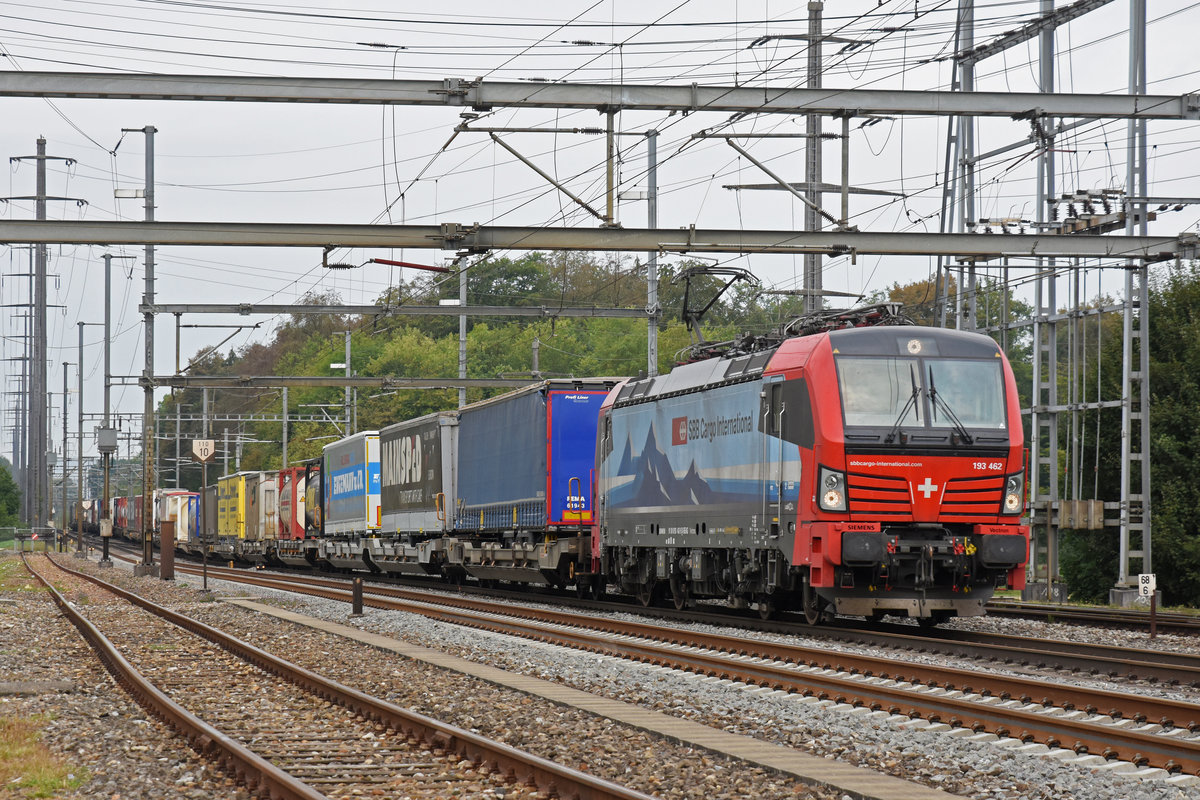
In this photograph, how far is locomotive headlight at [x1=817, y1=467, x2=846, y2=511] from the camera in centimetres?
1636

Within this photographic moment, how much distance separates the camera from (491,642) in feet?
58.3

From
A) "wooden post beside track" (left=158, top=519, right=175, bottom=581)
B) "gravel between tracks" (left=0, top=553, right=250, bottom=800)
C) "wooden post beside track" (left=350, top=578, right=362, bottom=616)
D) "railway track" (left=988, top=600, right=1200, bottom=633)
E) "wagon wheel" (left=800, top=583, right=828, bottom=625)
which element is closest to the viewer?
"gravel between tracks" (left=0, top=553, right=250, bottom=800)

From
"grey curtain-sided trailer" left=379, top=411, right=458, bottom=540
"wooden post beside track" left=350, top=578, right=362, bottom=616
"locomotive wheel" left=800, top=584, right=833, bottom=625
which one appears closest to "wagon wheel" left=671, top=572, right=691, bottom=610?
"locomotive wheel" left=800, top=584, right=833, bottom=625

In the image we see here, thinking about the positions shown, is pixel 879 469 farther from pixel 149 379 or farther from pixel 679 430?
pixel 149 379

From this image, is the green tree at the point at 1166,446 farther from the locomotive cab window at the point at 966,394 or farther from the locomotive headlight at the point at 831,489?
the locomotive headlight at the point at 831,489

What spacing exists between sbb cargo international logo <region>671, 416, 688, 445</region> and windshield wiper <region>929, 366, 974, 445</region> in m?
4.67

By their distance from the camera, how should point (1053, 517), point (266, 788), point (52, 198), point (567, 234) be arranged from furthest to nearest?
point (52, 198)
point (1053, 517)
point (567, 234)
point (266, 788)

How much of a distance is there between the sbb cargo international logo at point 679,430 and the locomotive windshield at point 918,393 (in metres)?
4.43

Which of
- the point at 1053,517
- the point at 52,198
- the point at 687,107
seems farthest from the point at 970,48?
the point at 52,198

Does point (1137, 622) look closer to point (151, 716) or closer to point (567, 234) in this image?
point (567, 234)

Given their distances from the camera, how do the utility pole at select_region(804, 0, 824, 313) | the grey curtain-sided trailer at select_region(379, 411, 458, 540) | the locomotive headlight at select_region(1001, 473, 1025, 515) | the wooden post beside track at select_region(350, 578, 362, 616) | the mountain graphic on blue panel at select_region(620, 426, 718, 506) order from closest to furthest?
the locomotive headlight at select_region(1001, 473, 1025, 515), the mountain graphic on blue panel at select_region(620, 426, 718, 506), the wooden post beside track at select_region(350, 578, 362, 616), the utility pole at select_region(804, 0, 824, 313), the grey curtain-sided trailer at select_region(379, 411, 458, 540)

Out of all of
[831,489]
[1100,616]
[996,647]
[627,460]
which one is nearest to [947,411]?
[831,489]

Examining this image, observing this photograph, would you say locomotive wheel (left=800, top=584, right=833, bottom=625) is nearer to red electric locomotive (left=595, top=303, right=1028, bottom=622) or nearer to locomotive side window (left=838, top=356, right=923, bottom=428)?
red electric locomotive (left=595, top=303, right=1028, bottom=622)

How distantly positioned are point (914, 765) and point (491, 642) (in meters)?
9.43
